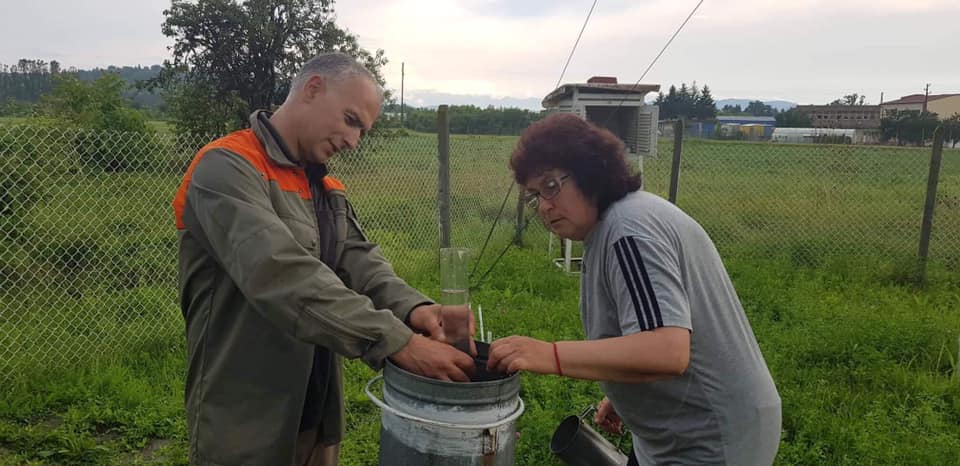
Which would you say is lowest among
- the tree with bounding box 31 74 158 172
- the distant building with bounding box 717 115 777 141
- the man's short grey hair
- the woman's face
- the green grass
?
the green grass

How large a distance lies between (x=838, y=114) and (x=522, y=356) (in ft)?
226

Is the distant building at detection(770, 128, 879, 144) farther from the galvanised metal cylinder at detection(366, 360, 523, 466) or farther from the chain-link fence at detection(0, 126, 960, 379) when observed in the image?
the galvanised metal cylinder at detection(366, 360, 523, 466)

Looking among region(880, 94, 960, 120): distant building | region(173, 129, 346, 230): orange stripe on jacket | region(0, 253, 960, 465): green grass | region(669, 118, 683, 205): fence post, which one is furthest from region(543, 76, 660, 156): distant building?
region(880, 94, 960, 120): distant building

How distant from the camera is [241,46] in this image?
1778 centimetres

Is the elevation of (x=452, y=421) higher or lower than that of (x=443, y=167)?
lower

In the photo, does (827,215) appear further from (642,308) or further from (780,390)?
(642,308)

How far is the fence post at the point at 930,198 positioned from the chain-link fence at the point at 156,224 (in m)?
0.18

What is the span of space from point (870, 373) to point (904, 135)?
35792mm

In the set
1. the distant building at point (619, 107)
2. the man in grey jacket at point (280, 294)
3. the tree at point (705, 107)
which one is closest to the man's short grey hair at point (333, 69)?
the man in grey jacket at point (280, 294)

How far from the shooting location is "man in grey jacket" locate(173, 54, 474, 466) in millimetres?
1610

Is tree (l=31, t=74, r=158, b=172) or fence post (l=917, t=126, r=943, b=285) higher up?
tree (l=31, t=74, r=158, b=172)

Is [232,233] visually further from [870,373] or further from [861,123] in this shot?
[861,123]

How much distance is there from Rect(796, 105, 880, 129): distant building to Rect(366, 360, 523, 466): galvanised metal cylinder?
64236mm

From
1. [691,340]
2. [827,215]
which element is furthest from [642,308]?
[827,215]
